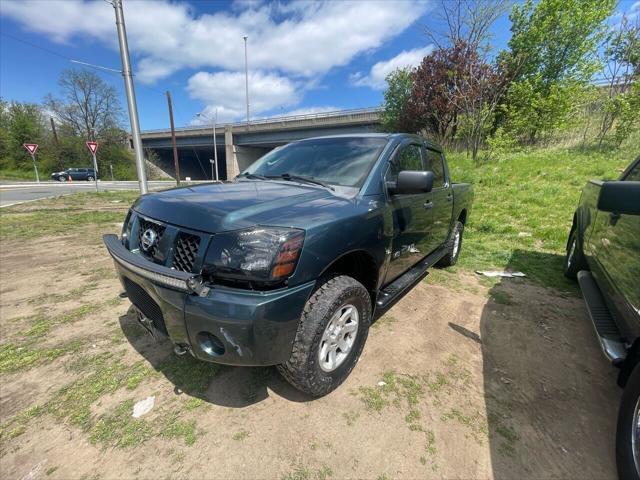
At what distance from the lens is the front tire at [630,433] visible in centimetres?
148

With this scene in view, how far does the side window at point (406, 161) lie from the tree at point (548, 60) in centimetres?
1314

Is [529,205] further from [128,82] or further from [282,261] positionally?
[128,82]

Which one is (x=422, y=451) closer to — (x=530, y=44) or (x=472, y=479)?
(x=472, y=479)

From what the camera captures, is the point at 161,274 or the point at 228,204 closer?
the point at 161,274

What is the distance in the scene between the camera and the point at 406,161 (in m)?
2.96

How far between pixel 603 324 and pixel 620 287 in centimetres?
31

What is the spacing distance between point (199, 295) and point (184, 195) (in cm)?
90

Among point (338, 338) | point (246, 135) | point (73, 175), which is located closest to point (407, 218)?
point (338, 338)

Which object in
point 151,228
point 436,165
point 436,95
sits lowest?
point 151,228

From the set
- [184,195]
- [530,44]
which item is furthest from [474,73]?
[184,195]

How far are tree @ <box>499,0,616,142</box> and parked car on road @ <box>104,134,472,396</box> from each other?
47.0 feet

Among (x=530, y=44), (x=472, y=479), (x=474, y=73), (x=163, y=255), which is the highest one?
(x=530, y=44)

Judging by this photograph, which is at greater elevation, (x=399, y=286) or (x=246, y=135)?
(x=246, y=135)

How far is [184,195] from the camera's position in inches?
85.1
